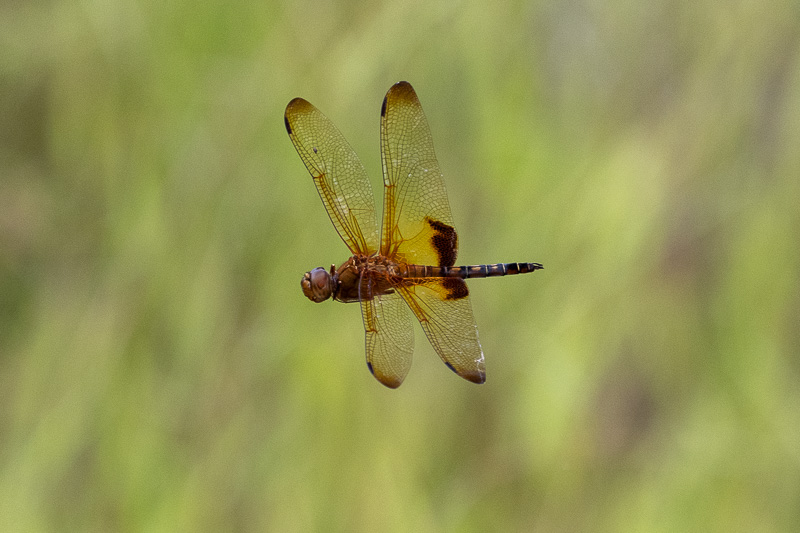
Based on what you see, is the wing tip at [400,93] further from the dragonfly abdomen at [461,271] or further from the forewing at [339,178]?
the dragonfly abdomen at [461,271]

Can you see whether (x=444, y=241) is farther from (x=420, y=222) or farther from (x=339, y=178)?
(x=339, y=178)

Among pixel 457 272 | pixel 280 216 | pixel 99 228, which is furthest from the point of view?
pixel 99 228

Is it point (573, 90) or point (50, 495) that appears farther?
point (573, 90)

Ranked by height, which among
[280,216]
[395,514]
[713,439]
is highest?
[280,216]

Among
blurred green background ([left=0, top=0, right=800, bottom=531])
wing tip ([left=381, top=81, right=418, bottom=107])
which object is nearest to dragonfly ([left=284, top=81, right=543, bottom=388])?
wing tip ([left=381, top=81, right=418, bottom=107])

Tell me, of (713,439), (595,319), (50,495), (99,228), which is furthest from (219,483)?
(713,439)

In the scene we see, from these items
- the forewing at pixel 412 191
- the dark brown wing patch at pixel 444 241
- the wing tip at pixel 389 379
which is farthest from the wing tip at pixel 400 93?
the wing tip at pixel 389 379

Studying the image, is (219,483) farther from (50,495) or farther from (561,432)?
(561,432)
